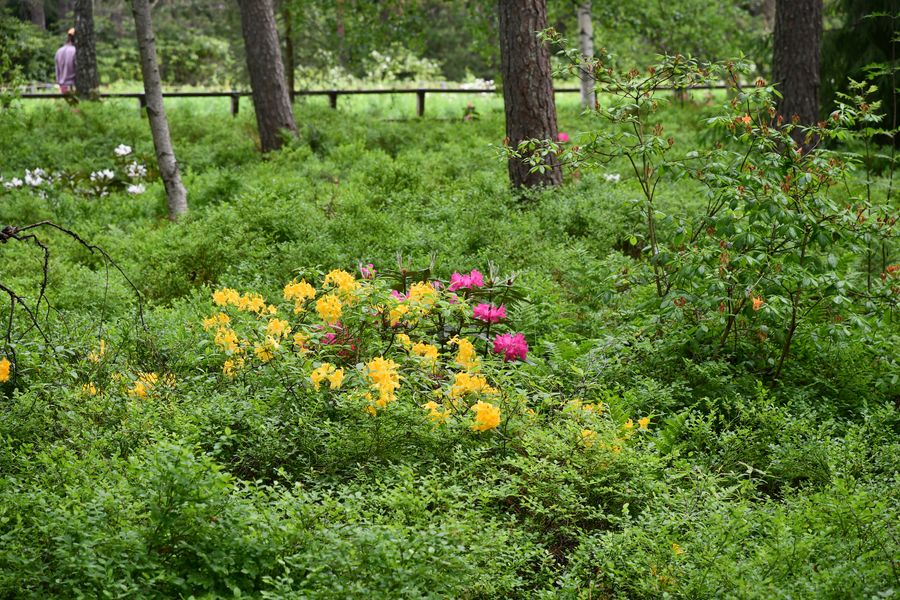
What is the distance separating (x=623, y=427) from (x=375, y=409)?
1.31 m

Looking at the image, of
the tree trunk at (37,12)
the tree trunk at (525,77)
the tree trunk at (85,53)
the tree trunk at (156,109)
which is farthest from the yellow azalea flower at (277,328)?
the tree trunk at (37,12)

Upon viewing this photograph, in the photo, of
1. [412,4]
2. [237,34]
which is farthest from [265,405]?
[237,34]

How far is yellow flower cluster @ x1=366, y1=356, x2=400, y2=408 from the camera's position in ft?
13.7

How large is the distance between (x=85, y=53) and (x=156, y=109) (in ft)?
28.8

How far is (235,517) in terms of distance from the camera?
10.9 feet

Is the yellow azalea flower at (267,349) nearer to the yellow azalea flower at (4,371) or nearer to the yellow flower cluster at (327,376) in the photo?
the yellow flower cluster at (327,376)

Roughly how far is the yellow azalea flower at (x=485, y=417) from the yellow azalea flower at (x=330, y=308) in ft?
3.25

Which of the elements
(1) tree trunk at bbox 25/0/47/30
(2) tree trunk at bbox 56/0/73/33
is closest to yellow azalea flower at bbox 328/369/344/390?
(2) tree trunk at bbox 56/0/73/33

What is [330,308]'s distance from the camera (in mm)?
4789

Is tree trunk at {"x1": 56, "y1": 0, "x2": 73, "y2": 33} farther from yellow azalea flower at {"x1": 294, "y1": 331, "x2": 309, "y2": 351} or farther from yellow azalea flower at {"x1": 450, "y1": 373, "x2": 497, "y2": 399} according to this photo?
yellow azalea flower at {"x1": 450, "y1": 373, "x2": 497, "y2": 399}

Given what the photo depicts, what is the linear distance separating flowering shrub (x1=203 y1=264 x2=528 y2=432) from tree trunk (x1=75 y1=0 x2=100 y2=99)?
531 inches

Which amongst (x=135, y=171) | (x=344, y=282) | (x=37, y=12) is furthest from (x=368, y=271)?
(x=37, y=12)

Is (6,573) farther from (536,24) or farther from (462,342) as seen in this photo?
(536,24)

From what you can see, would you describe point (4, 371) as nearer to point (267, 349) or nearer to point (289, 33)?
point (267, 349)
